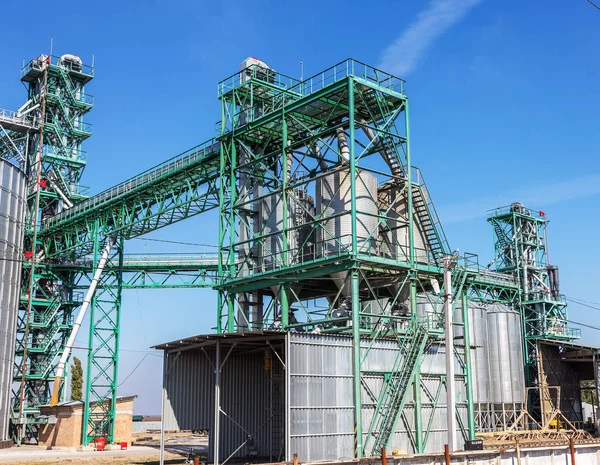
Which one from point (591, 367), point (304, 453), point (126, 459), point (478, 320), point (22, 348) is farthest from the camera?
point (591, 367)

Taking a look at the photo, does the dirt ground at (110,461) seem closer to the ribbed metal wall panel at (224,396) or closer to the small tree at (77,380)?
the ribbed metal wall panel at (224,396)

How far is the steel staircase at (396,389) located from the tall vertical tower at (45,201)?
3156 centimetres

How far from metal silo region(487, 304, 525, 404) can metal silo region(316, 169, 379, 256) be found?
102ft

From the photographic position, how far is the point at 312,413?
91.3 ft

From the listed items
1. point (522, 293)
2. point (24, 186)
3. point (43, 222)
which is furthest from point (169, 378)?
point (522, 293)

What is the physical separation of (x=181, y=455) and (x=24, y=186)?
23586 millimetres

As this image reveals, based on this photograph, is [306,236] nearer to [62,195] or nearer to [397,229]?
[397,229]

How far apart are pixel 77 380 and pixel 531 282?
4849 cm

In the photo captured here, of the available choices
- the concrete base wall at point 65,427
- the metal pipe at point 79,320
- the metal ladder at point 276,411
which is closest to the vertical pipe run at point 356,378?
the metal ladder at point 276,411

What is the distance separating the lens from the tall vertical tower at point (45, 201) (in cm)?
5447

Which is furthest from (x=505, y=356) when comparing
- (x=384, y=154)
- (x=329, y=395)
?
(x=329, y=395)

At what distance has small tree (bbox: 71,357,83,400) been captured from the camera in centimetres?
7438

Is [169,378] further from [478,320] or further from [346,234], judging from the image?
[478,320]

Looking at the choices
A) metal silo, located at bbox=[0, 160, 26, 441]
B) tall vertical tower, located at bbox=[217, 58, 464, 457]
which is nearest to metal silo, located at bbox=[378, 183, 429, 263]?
tall vertical tower, located at bbox=[217, 58, 464, 457]
